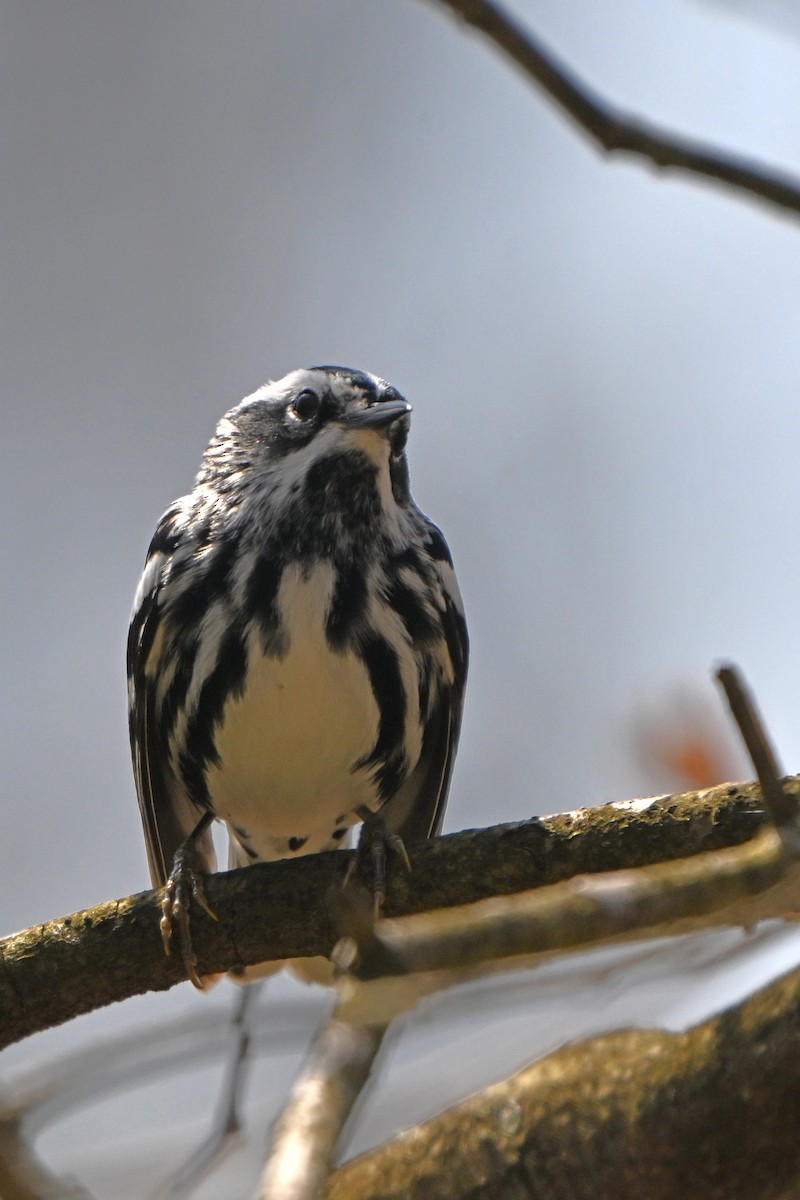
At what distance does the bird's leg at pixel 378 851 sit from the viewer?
13.8 feet

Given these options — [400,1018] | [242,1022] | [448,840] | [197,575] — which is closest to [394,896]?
[448,840]

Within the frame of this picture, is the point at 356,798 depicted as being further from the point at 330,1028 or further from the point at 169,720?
the point at 330,1028

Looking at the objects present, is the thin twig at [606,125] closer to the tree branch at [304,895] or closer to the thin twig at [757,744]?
the thin twig at [757,744]

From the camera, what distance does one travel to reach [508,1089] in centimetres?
296

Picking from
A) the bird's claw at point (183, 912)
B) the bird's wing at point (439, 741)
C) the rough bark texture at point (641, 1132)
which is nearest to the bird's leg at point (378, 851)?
the bird's claw at point (183, 912)

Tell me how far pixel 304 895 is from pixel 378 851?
27 cm

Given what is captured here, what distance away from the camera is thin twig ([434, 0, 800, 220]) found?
2721mm

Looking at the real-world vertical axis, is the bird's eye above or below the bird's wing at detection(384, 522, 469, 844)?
above

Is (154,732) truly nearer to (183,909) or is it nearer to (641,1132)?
(183,909)

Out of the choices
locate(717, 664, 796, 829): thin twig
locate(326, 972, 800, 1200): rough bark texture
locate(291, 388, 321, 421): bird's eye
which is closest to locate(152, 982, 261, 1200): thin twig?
locate(326, 972, 800, 1200): rough bark texture

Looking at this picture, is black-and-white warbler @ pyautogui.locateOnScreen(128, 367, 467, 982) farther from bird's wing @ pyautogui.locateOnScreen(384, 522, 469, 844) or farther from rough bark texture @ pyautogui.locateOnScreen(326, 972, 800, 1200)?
rough bark texture @ pyautogui.locateOnScreen(326, 972, 800, 1200)

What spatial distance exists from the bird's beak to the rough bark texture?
2835 mm

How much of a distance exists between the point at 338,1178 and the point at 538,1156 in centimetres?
44

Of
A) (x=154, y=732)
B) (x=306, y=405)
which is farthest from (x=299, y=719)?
(x=306, y=405)
